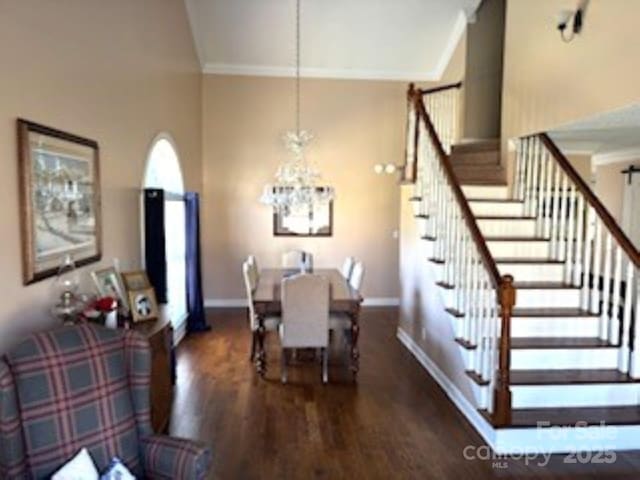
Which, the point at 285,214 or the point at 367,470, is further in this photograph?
the point at 285,214

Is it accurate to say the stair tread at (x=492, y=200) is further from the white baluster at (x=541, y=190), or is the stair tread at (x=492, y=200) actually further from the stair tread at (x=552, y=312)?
the stair tread at (x=552, y=312)

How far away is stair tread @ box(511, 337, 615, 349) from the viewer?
3887 mm

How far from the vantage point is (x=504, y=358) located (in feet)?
11.0

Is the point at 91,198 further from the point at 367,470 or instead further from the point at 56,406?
the point at 367,470

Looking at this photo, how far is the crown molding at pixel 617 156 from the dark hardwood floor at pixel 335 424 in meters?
4.24

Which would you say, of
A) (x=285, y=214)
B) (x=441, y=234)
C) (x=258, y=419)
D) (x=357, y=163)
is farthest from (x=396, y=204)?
(x=258, y=419)

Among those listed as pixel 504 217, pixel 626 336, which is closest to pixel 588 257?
Result: pixel 626 336

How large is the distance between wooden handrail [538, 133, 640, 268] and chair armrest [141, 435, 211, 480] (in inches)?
→ 129

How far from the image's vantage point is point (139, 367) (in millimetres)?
2242

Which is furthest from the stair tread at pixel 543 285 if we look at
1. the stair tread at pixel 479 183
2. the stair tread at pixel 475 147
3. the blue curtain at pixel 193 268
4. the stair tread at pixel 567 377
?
the blue curtain at pixel 193 268

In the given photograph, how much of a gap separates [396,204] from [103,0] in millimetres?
5451

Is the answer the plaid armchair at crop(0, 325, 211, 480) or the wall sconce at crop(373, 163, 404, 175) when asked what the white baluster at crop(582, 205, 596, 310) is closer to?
the wall sconce at crop(373, 163, 404, 175)

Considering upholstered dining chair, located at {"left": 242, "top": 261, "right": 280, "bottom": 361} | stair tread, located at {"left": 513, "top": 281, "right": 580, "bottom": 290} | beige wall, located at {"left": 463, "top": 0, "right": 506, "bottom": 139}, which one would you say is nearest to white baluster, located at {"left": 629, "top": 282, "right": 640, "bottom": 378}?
stair tread, located at {"left": 513, "top": 281, "right": 580, "bottom": 290}

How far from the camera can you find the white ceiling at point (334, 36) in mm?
6789
